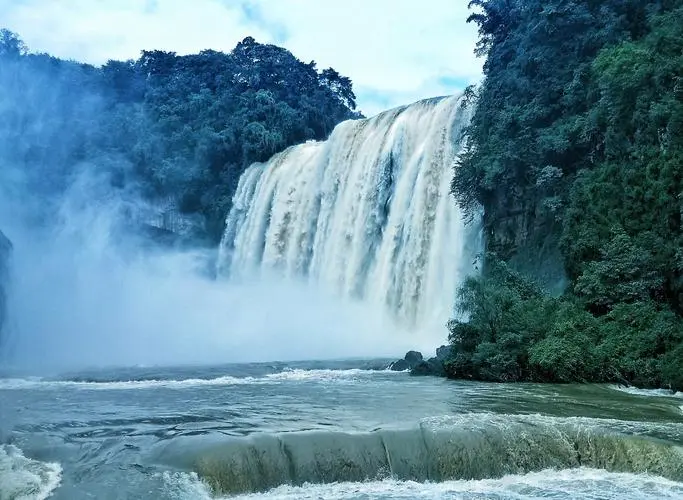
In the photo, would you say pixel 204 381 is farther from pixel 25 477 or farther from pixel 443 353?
pixel 25 477

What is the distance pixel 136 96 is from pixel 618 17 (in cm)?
3829

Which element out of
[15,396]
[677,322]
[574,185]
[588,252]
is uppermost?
[574,185]

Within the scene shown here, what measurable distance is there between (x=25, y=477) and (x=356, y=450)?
3.82 meters

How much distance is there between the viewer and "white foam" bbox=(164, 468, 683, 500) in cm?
785

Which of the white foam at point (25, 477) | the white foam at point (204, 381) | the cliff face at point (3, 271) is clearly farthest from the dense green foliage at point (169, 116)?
the white foam at point (25, 477)

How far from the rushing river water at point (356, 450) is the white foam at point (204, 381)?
11.9ft

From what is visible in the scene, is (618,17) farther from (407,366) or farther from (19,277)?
(19,277)

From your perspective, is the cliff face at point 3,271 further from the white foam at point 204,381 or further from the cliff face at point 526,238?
the cliff face at point 526,238

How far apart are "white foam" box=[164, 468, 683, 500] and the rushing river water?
2 centimetres

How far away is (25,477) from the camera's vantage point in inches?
311

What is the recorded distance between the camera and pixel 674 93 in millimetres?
15664

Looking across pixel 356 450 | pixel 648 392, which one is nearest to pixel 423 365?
pixel 648 392

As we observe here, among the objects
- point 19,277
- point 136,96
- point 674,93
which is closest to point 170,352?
point 19,277

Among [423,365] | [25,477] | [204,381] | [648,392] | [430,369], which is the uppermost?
[423,365]
